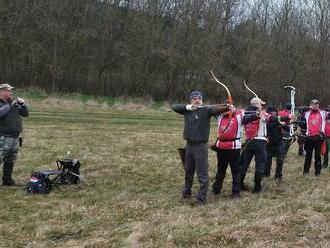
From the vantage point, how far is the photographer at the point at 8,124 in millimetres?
11227

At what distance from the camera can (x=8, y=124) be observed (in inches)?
446

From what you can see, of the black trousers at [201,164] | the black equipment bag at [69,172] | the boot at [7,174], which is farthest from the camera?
the black equipment bag at [69,172]

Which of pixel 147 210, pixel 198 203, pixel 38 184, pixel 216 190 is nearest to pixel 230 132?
pixel 216 190

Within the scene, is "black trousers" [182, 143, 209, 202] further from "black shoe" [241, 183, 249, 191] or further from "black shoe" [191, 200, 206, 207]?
"black shoe" [241, 183, 249, 191]

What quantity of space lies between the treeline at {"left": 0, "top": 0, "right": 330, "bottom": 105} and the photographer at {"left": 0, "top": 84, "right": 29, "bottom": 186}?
2771 centimetres

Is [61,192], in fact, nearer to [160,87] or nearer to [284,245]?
[284,245]

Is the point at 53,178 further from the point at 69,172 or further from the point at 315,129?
the point at 315,129

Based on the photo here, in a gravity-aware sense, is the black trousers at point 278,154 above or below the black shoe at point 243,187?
above

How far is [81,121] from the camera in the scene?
2500 centimetres

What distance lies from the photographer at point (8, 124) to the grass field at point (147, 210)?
61 centimetres

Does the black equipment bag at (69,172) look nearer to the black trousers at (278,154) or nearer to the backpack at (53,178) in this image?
the backpack at (53,178)

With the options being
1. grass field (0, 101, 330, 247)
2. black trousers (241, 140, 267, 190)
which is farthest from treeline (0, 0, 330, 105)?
black trousers (241, 140, 267, 190)

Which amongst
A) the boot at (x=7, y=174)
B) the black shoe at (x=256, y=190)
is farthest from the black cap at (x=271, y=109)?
the boot at (x=7, y=174)

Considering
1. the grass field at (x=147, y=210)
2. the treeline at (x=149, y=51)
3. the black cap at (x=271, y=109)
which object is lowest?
the grass field at (x=147, y=210)
